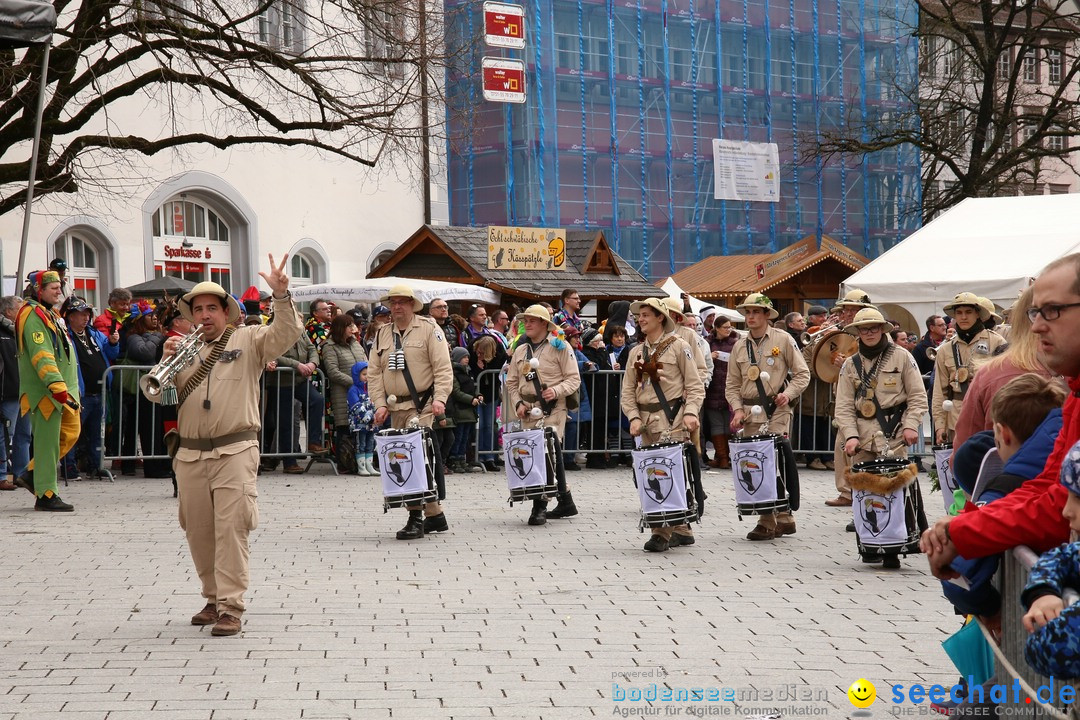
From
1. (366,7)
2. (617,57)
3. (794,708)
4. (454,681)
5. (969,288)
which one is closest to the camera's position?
(794,708)

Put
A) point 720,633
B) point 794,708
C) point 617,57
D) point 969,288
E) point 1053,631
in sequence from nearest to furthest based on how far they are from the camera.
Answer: point 1053,631
point 794,708
point 720,633
point 969,288
point 617,57

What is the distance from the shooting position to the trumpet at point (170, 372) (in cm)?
708

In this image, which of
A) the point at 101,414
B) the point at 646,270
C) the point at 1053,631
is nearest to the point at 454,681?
the point at 1053,631

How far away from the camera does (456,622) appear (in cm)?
731

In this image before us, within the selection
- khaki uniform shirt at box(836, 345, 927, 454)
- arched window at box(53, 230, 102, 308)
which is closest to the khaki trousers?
khaki uniform shirt at box(836, 345, 927, 454)

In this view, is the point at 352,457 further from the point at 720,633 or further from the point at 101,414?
the point at 720,633

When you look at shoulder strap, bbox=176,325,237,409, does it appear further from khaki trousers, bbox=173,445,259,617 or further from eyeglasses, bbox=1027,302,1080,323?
eyeglasses, bbox=1027,302,1080,323

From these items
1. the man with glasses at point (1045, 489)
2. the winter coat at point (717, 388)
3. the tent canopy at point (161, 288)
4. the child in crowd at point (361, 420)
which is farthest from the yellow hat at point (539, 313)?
the tent canopy at point (161, 288)

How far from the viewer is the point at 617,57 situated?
41.6m

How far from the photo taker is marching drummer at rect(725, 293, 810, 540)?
11.1 meters

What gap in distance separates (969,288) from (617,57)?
24.1 metres

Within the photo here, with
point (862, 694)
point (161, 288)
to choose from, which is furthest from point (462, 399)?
point (862, 694)

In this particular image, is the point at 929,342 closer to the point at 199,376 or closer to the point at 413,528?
the point at 413,528

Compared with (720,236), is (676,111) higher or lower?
higher
